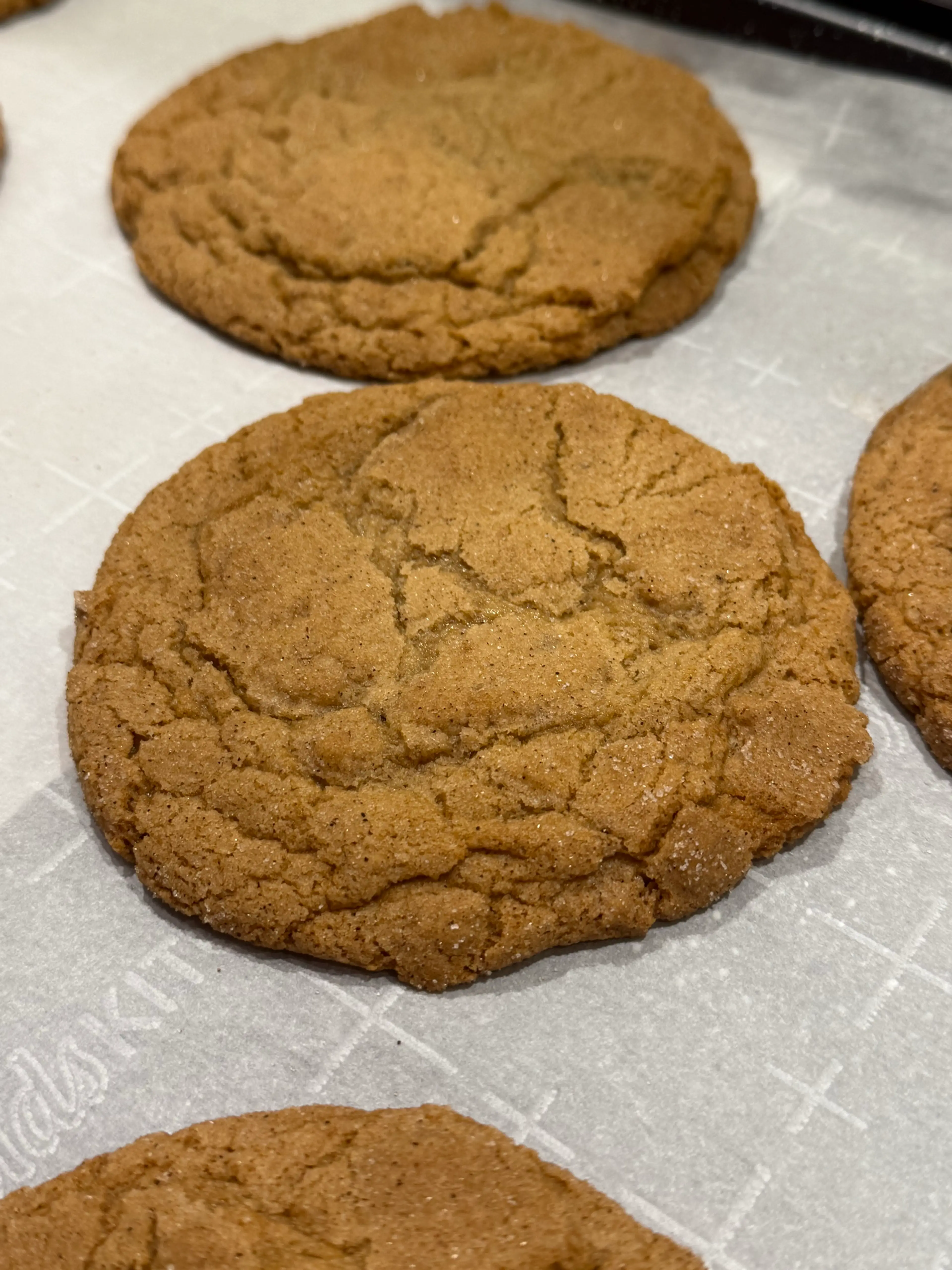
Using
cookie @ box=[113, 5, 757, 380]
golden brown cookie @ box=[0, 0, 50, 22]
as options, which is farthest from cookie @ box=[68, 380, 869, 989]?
golden brown cookie @ box=[0, 0, 50, 22]

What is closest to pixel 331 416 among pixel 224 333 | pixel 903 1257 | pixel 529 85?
pixel 224 333

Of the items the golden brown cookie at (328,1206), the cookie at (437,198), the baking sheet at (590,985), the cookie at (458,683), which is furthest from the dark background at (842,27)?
the golden brown cookie at (328,1206)

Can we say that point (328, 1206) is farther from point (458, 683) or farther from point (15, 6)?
point (15, 6)

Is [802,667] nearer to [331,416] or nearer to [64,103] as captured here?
[331,416]

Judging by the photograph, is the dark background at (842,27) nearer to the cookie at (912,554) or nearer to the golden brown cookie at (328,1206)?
the cookie at (912,554)

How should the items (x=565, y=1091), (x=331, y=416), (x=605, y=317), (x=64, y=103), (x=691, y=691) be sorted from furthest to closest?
1. (x=64, y=103)
2. (x=605, y=317)
3. (x=331, y=416)
4. (x=691, y=691)
5. (x=565, y=1091)

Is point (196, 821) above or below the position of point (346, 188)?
below
